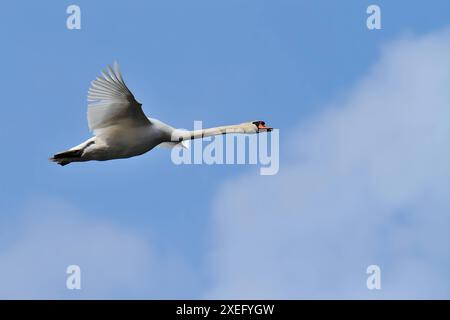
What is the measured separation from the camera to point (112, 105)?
140 feet

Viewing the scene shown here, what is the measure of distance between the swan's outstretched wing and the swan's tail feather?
699 mm

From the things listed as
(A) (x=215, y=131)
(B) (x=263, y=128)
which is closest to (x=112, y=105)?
(A) (x=215, y=131)

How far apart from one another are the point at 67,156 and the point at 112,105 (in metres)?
1.75

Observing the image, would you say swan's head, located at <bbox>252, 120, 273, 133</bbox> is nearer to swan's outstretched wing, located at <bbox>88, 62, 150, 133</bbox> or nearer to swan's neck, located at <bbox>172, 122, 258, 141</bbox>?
swan's neck, located at <bbox>172, 122, 258, 141</bbox>

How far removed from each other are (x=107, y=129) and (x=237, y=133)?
406 centimetres

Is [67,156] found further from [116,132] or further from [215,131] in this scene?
[215,131]

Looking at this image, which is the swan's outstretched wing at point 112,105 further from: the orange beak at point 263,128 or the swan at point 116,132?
the orange beak at point 263,128

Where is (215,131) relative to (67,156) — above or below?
above

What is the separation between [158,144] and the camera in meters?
43.8

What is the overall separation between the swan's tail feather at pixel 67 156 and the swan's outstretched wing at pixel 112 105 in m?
0.70

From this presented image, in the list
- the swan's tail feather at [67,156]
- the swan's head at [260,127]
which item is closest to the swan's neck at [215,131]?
the swan's head at [260,127]
